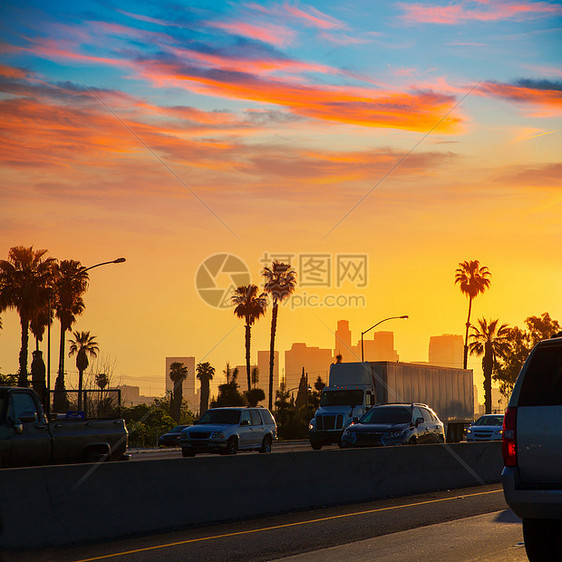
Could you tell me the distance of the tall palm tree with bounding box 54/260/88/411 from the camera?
7619cm

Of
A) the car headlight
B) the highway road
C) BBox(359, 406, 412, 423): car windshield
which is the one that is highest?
BBox(359, 406, 412, 423): car windshield

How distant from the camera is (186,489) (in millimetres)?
13406

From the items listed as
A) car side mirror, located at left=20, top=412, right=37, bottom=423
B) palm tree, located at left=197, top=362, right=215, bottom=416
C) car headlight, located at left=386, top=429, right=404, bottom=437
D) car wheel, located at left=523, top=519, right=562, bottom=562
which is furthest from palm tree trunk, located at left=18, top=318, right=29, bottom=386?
palm tree, located at left=197, top=362, right=215, bottom=416

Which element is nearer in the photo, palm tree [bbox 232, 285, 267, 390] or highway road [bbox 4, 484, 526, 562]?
highway road [bbox 4, 484, 526, 562]

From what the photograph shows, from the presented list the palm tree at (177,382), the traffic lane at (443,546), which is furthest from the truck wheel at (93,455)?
the palm tree at (177,382)

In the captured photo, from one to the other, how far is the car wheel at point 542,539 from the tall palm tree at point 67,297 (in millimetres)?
67697

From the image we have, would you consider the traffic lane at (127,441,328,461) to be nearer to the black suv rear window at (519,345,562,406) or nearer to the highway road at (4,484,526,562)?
the highway road at (4,484,526,562)

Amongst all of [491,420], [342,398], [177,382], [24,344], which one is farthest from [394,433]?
[177,382]

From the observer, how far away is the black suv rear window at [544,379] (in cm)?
819

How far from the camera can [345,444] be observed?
28.3 metres

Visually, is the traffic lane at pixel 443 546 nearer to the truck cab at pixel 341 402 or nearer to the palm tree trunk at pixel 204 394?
the truck cab at pixel 341 402

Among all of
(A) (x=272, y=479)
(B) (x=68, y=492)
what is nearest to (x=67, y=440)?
(A) (x=272, y=479)

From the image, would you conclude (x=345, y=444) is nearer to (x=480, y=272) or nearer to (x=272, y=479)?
(x=272, y=479)

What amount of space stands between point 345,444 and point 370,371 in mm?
Result: 13608
